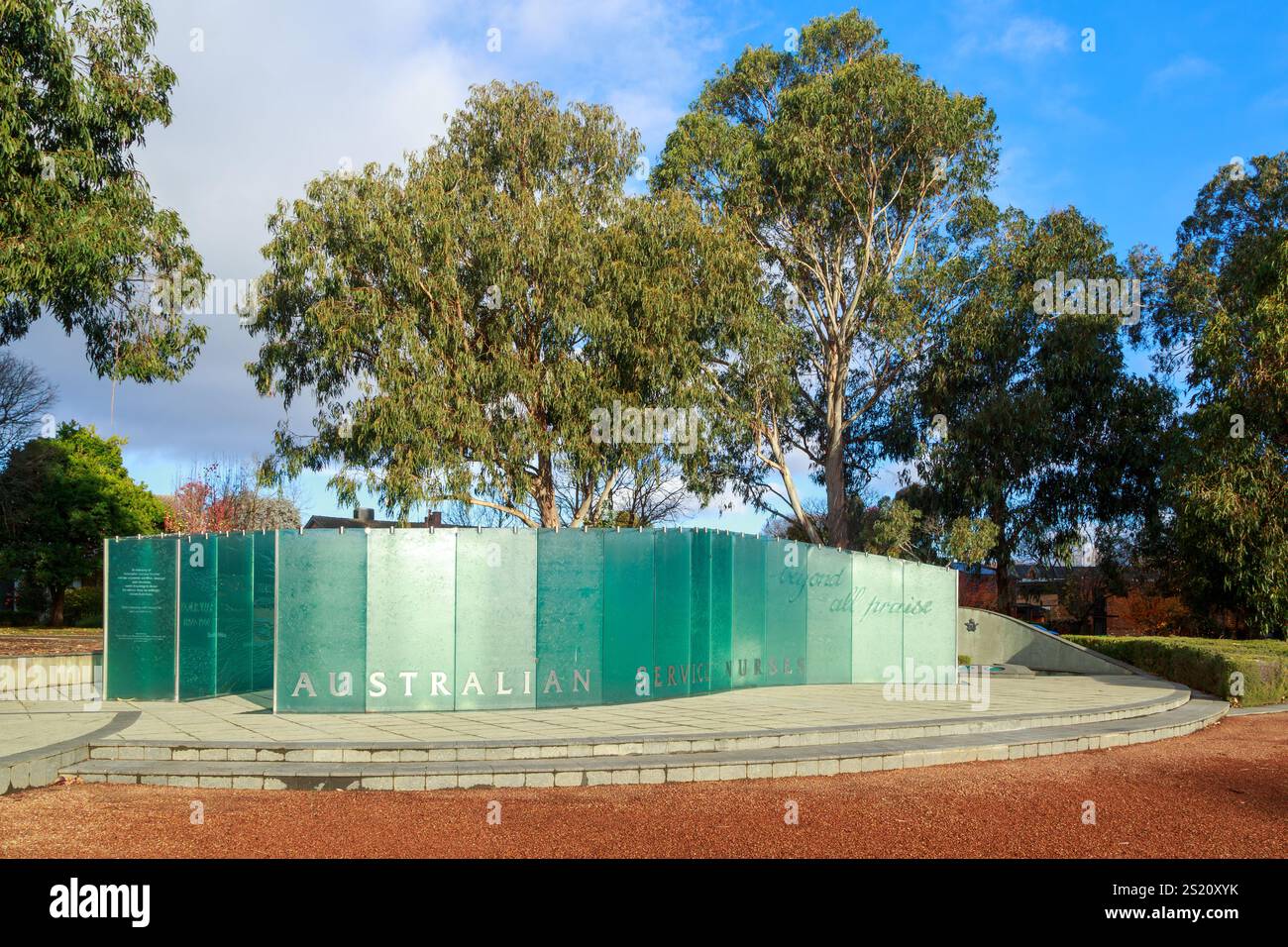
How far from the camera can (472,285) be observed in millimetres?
23062

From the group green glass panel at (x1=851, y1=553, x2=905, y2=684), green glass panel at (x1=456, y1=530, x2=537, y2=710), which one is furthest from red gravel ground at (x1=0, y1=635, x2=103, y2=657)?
green glass panel at (x1=851, y1=553, x2=905, y2=684)

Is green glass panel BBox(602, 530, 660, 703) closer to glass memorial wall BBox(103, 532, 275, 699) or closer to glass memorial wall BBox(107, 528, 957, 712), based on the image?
glass memorial wall BBox(107, 528, 957, 712)

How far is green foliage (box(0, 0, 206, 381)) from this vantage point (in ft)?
49.9

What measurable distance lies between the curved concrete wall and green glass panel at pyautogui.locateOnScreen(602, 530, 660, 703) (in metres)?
11.3

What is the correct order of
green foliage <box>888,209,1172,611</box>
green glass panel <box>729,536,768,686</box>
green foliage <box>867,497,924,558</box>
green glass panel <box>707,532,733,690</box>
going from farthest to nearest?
green foliage <box>888,209,1172,611</box>
green foliage <box>867,497,924,558</box>
green glass panel <box>729,536,768,686</box>
green glass panel <box>707,532,733,690</box>

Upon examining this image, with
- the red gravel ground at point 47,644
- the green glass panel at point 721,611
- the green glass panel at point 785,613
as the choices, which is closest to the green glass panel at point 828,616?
the green glass panel at point 785,613

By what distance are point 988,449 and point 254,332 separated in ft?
66.4

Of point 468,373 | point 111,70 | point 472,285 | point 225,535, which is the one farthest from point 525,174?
point 225,535

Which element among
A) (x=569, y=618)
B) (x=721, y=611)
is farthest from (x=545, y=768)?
(x=721, y=611)

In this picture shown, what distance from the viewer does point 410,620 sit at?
11.8 meters

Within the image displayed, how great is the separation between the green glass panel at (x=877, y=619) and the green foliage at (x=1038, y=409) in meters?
13.2

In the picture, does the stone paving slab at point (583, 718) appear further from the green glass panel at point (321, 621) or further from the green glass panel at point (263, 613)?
the green glass panel at point (263, 613)

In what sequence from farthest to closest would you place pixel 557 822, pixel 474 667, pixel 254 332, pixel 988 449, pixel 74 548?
pixel 74 548 → pixel 988 449 → pixel 254 332 → pixel 474 667 → pixel 557 822

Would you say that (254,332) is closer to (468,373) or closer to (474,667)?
(468,373)
